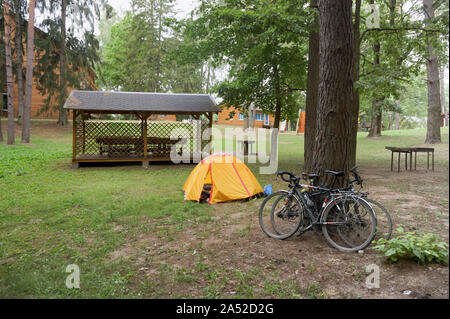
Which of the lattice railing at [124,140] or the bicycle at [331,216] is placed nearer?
the bicycle at [331,216]

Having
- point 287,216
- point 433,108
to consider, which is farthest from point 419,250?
point 433,108

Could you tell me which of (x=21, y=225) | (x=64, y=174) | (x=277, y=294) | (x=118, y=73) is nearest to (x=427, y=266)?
(x=277, y=294)

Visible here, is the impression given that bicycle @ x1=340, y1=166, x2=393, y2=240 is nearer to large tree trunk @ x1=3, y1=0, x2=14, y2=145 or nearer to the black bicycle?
the black bicycle

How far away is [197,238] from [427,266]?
116 inches

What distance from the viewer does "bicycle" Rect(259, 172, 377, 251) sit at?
4.10 m

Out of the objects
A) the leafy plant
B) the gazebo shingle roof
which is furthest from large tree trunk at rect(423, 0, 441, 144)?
the leafy plant

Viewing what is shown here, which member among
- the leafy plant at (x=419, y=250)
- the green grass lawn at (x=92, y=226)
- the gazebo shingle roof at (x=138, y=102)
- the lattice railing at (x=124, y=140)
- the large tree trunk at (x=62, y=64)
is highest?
the large tree trunk at (x=62, y=64)

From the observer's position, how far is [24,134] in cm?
1761

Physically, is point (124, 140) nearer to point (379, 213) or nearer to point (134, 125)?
point (134, 125)

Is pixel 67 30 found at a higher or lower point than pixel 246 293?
higher

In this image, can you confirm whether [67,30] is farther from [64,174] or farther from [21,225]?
[21,225]

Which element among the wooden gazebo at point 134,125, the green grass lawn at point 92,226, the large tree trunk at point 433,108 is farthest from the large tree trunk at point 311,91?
the large tree trunk at point 433,108

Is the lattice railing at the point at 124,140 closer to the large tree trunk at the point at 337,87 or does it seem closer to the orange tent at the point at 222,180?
the orange tent at the point at 222,180

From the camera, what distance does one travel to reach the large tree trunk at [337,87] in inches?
180
